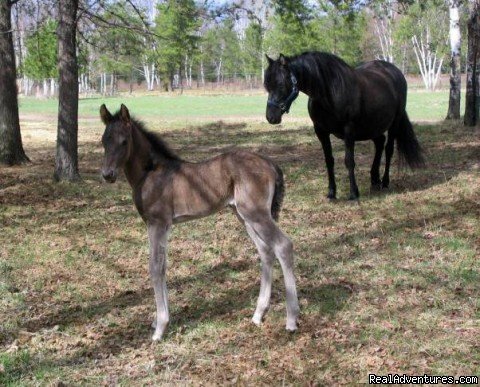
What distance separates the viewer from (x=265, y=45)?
70.1 metres

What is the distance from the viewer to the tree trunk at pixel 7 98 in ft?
41.0

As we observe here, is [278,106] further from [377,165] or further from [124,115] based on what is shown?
[124,115]

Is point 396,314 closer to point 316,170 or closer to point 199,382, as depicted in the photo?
point 199,382

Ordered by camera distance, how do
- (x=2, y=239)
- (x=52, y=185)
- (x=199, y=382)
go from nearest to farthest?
(x=199, y=382) < (x=2, y=239) < (x=52, y=185)

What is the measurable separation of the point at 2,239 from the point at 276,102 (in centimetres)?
412

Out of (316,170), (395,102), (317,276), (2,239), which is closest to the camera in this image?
(317,276)

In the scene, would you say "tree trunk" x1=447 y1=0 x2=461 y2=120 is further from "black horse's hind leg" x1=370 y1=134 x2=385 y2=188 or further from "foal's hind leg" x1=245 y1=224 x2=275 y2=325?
"foal's hind leg" x1=245 y1=224 x2=275 y2=325

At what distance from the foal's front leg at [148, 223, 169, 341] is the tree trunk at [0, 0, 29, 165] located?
9338 millimetres

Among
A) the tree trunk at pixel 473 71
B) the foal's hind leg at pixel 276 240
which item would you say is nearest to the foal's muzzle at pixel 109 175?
the foal's hind leg at pixel 276 240

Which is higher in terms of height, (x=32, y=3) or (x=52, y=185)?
(x=32, y=3)

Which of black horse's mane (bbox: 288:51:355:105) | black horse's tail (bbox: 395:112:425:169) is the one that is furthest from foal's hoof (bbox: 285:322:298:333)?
black horse's tail (bbox: 395:112:425:169)

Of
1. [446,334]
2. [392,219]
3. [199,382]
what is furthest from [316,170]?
[199,382]

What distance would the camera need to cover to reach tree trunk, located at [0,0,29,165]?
41.0ft

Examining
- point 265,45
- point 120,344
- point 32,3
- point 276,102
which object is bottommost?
point 120,344
